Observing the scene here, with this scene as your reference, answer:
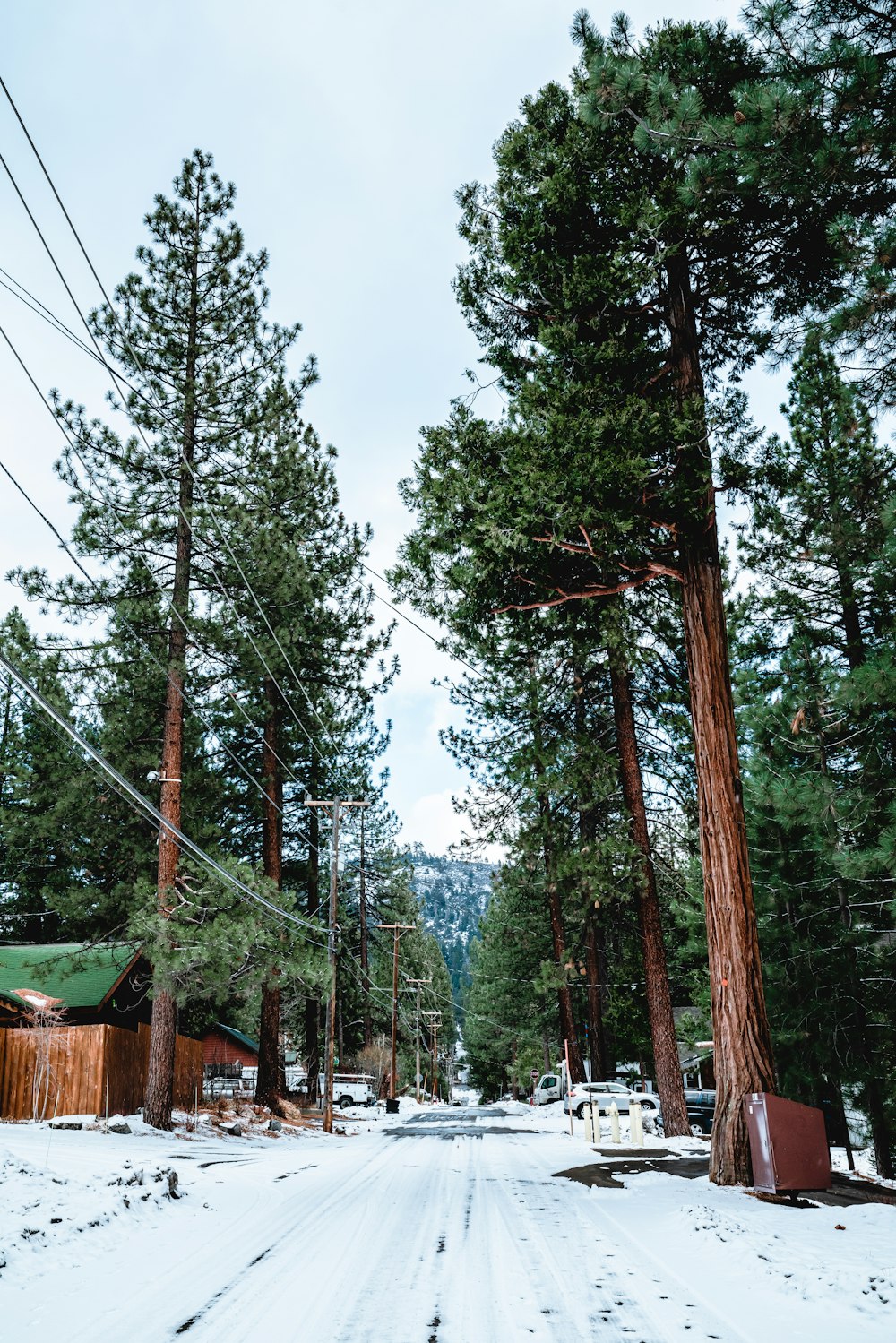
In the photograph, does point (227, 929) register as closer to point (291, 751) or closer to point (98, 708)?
point (98, 708)

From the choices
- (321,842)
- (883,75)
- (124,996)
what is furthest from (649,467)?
(321,842)

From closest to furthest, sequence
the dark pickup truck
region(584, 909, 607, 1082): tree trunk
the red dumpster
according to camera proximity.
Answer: the red dumpster < the dark pickup truck < region(584, 909, 607, 1082): tree trunk

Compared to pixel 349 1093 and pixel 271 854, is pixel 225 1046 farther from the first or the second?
pixel 271 854

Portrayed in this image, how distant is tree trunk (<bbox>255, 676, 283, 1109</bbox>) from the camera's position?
74.2 feet

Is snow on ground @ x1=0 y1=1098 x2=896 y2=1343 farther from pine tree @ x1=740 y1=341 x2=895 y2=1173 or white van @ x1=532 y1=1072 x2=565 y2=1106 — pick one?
white van @ x1=532 y1=1072 x2=565 y2=1106

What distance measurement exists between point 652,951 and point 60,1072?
12851 mm

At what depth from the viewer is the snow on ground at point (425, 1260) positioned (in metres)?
4.55

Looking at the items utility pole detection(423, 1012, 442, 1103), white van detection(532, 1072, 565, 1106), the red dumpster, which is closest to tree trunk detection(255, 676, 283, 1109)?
the red dumpster

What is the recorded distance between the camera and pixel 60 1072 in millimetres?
19078

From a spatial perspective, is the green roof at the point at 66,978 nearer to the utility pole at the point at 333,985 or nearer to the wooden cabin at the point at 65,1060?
the wooden cabin at the point at 65,1060

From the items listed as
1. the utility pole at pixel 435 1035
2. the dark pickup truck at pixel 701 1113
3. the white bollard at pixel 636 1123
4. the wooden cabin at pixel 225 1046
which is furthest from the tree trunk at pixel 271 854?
the utility pole at pixel 435 1035

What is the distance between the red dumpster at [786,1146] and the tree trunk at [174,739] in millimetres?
10839

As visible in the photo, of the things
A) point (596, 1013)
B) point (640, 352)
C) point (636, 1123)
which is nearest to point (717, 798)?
point (640, 352)

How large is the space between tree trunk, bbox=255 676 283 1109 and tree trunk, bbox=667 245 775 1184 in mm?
13487
